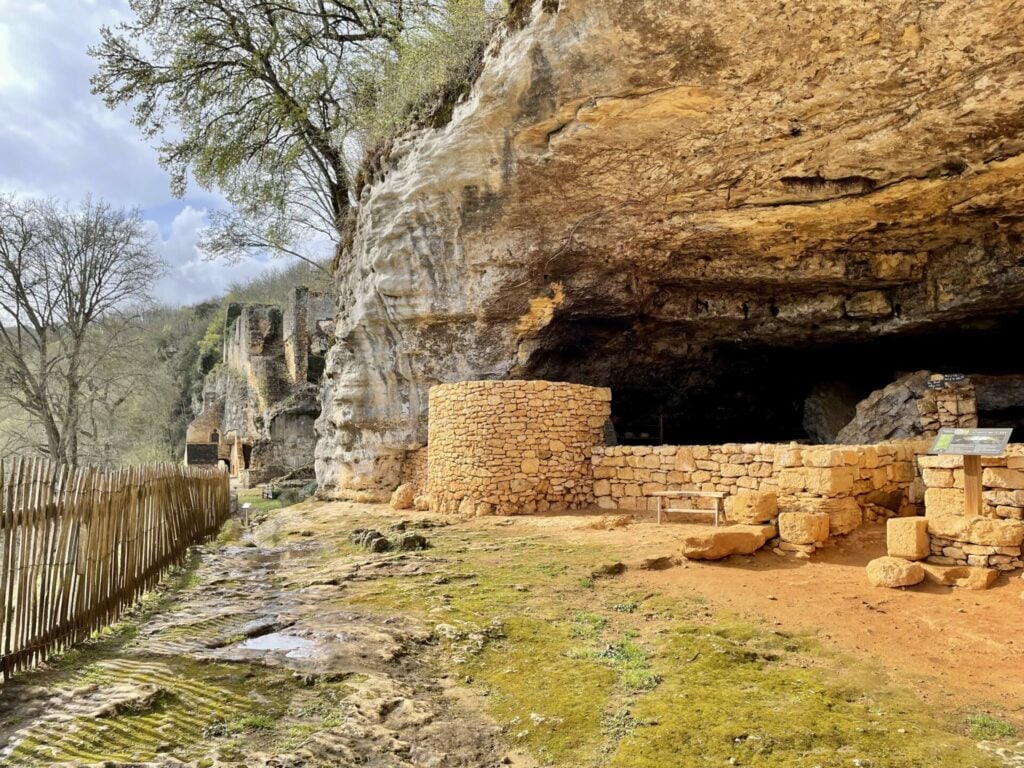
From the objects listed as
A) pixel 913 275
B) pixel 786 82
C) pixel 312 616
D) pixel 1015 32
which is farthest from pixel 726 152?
pixel 312 616

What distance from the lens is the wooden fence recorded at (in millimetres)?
4207

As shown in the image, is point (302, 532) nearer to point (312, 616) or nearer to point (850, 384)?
point (312, 616)

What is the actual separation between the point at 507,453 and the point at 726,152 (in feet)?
19.1

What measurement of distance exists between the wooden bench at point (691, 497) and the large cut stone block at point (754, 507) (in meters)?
1.12

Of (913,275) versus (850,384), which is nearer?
(913,275)

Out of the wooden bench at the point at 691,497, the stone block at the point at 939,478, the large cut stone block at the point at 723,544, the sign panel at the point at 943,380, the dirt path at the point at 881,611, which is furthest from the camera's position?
the sign panel at the point at 943,380

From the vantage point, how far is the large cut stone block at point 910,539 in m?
6.05

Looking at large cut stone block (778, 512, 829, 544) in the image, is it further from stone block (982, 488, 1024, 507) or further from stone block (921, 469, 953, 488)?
stone block (982, 488, 1024, 507)

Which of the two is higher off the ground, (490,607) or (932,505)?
(932,505)

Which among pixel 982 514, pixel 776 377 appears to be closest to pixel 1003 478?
pixel 982 514

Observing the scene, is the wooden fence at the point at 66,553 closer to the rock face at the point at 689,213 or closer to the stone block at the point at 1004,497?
the rock face at the point at 689,213

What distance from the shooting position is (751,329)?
14.7 m

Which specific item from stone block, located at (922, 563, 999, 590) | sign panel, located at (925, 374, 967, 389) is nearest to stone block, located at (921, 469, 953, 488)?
stone block, located at (922, 563, 999, 590)

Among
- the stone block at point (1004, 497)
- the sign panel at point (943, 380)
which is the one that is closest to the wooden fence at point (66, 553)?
the stone block at point (1004, 497)
